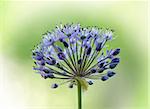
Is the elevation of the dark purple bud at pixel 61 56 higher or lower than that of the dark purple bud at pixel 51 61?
higher

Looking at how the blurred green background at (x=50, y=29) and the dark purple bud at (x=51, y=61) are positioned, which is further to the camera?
the blurred green background at (x=50, y=29)

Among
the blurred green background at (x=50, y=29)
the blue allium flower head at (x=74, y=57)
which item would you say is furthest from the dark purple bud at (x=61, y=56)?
the blurred green background at (x=50, y=29)

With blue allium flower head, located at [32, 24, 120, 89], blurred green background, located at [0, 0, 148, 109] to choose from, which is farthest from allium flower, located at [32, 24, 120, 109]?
blurred green background, located at [0, 0, 148, 109]

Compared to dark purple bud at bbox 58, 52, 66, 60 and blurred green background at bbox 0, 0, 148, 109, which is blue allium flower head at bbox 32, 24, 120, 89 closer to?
dark purple bud at bbox 58, 52, 66, 60

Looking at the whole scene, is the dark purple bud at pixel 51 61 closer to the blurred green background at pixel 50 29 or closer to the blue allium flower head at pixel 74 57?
the blue allium flower head at pixel 74 57

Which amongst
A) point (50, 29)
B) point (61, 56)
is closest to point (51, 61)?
point (61, 56)
